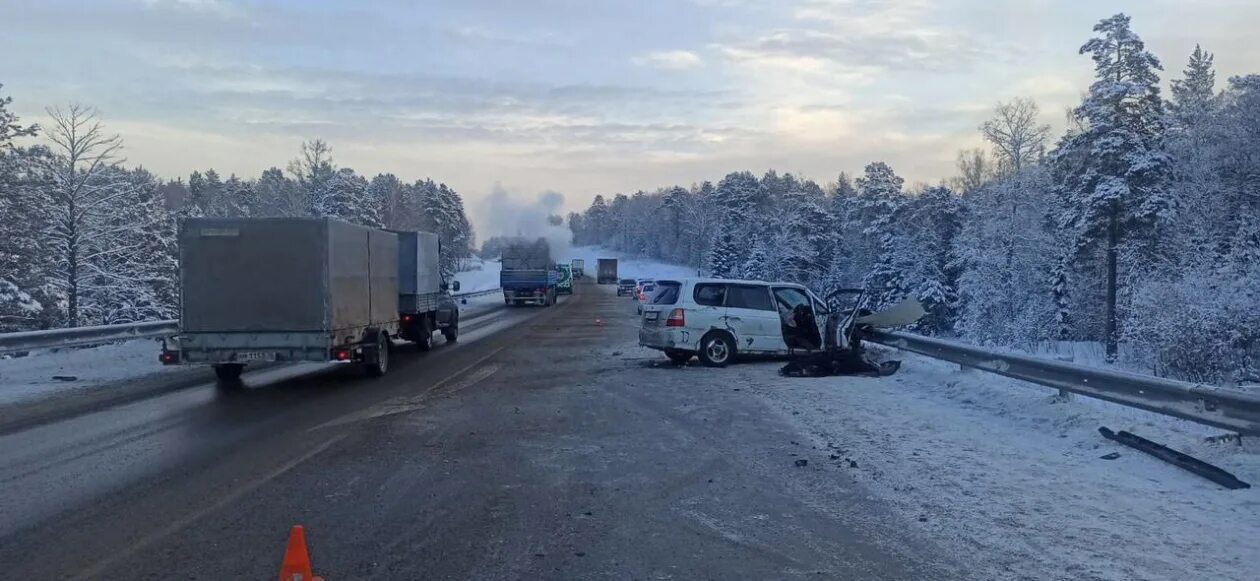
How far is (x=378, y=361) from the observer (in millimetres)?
15648

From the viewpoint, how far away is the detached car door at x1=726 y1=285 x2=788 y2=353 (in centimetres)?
1706

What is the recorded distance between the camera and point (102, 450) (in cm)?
895

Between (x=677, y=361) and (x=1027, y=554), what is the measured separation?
12.1 meters

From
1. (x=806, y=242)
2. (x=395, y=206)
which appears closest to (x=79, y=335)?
(x=806, y=242)

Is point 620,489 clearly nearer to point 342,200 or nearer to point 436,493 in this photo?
point 436,493

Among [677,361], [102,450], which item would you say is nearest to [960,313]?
[677,361]

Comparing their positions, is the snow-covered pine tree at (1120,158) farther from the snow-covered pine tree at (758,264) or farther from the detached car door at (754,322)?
the snow-covered pine tree at (758,264)

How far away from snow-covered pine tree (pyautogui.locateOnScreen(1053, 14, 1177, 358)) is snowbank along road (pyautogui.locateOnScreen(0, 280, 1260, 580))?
101 ft

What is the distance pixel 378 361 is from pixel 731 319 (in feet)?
21.6

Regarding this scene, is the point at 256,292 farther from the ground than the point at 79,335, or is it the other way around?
the point at 256,292

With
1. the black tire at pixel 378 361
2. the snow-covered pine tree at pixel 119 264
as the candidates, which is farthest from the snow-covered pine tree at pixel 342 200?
the black tire at pixel 378 361

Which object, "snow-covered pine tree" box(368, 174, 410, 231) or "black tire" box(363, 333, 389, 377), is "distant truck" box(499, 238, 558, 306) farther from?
"snow-covered pine tree" box(368, 174, 410, 231)

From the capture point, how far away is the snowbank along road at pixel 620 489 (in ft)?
18.0

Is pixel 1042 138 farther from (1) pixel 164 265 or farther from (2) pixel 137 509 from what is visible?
(2) pixel 137 509
